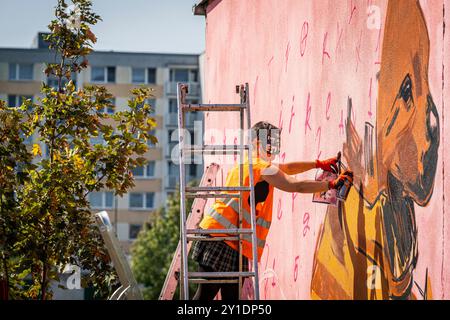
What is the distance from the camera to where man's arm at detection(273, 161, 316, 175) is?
7203mm

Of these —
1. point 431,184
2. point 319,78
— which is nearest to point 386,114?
point 431,184

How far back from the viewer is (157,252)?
44.3m

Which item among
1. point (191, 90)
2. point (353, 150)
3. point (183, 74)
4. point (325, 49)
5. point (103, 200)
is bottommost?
point (103, 200)

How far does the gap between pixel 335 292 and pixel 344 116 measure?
4.30ft

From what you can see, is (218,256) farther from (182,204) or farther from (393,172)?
(393,172)

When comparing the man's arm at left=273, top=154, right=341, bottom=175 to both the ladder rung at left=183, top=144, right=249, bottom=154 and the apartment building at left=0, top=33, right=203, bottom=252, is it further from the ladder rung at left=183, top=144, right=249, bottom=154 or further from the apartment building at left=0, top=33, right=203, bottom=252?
the apartment building at left=0, top=33, right=203, bottom=252

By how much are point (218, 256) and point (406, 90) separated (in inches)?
Answer: 76.6

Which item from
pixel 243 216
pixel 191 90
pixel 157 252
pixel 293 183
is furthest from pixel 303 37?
pixel 191 90

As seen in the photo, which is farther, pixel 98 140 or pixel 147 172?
pixel 147 172

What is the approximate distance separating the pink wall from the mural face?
17mm

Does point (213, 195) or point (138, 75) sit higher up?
point (138, 75)

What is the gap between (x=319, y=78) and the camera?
7859mm
